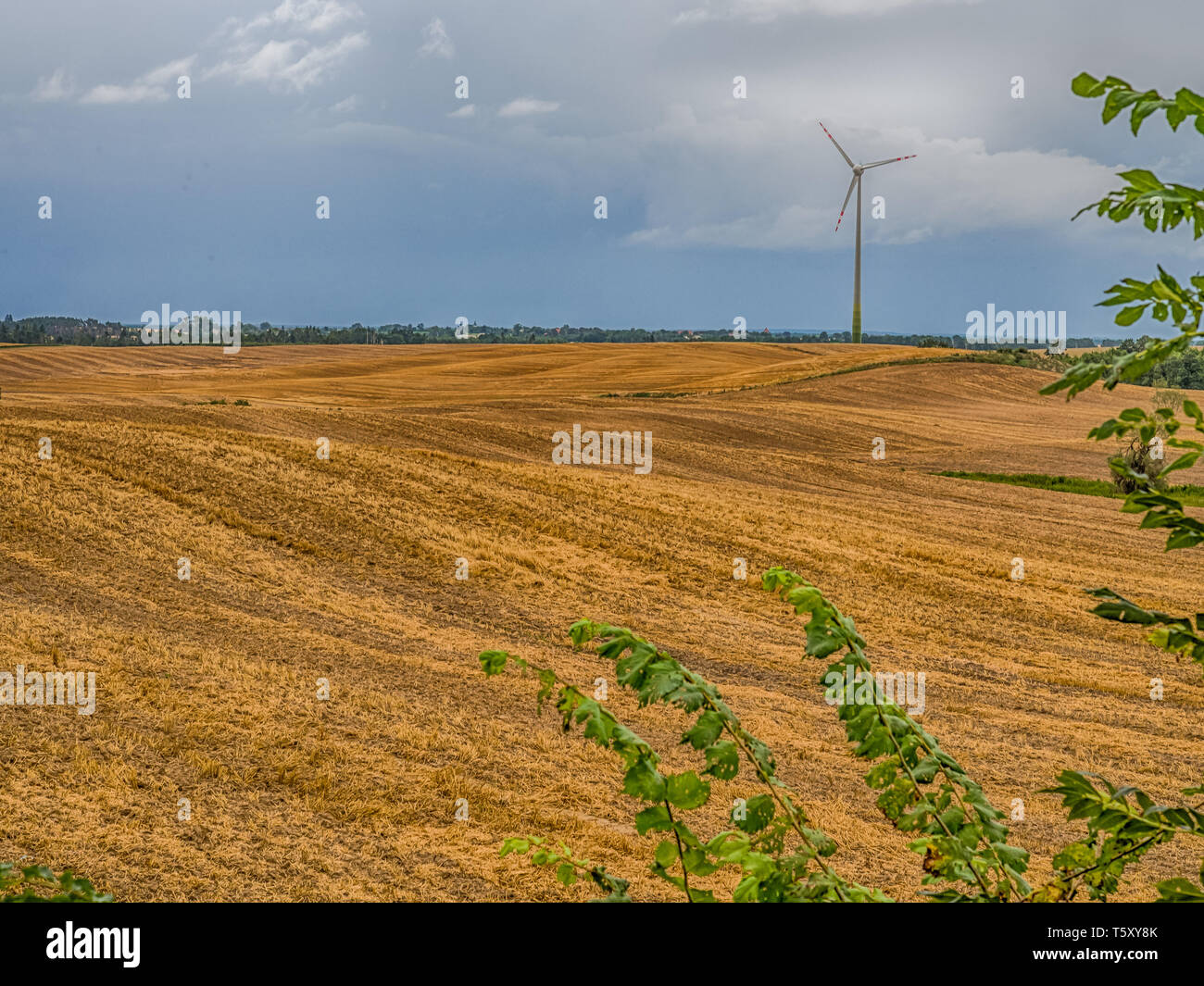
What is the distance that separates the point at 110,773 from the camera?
998 centimetres

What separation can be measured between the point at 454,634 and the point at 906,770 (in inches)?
535

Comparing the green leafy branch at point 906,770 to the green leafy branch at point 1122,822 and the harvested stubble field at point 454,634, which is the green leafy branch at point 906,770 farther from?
the harvested stubble field at point 454,634

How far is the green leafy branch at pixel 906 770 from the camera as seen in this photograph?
3.10 meters

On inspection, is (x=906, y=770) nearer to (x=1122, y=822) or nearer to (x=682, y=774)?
(x=1122, y=822)

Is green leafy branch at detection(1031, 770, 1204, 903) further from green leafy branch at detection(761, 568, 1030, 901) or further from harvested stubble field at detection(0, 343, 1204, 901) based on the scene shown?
harvested stubble field at detection(0, 343, 1204, 901)

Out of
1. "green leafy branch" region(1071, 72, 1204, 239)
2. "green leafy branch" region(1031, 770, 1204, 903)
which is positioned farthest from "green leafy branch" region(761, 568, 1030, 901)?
"green leafy branch" region(1071, 72, 1204, 239)

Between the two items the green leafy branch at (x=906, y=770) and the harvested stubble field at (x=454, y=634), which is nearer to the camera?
the green leafy branch at (x=906, y=770)

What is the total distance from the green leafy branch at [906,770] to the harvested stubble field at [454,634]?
5.61m

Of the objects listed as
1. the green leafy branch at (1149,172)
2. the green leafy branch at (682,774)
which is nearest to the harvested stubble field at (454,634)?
the green leafy branch at (682,774)

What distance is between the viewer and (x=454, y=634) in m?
16.3

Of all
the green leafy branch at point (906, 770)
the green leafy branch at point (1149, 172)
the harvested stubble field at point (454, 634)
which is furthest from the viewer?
the harvested stubble field at point (454, 634)

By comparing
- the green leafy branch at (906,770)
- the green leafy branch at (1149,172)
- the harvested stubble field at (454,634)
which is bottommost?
the harvested stubble field at (454,634)

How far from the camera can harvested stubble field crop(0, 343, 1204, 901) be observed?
9453 millimetres

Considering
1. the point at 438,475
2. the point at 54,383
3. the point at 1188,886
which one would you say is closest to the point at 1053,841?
the point at 1188,886
